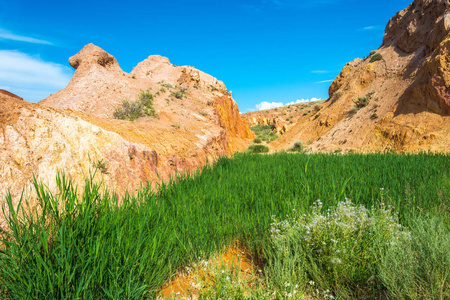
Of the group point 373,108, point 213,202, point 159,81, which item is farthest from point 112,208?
point 373,108

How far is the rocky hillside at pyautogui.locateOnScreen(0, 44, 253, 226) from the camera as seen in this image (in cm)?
283

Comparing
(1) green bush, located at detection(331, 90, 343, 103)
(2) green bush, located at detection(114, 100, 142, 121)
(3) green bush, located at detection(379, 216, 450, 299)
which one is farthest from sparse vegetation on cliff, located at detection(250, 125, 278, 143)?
(3) green bush, located at detection(379, 216, 450, 299)

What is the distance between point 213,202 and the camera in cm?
381

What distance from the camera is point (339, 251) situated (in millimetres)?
2158

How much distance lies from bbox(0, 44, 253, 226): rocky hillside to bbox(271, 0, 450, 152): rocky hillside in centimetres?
986

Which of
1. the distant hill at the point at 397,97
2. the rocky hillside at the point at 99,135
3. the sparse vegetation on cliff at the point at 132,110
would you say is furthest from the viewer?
the distant hill at the point at 397,97

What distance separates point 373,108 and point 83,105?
18.4 meters

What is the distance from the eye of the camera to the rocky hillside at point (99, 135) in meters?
2.83

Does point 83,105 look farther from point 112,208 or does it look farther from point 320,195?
point 320,195

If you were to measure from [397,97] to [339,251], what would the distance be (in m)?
17.4

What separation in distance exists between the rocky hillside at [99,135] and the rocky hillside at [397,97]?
32.3 ft

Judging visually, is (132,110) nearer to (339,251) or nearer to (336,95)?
(339,251)

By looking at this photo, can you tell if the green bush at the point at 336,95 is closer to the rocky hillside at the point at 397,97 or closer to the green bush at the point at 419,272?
the rocky hillside at the point at 397,97

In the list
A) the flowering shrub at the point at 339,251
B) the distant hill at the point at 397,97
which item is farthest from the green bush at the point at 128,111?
the distant hill at the point at 397,97
